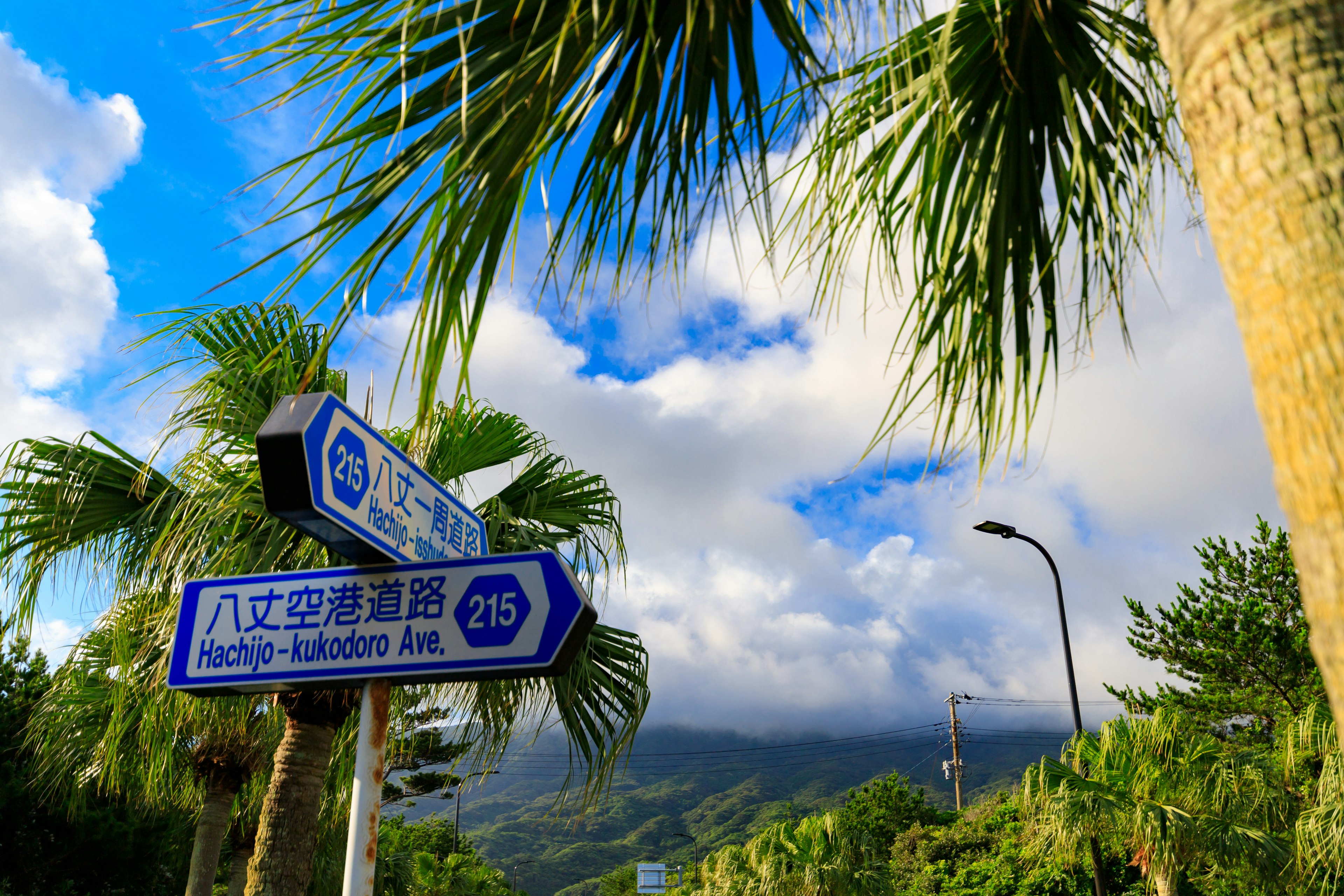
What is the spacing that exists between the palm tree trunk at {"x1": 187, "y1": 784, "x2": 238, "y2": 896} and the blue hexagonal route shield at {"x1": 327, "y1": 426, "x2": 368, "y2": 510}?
9934 mm

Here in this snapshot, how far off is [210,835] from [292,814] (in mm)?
6436

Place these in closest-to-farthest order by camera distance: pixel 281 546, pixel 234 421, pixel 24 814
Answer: pixel 281 546 < pixel 234 421 < pixel 24 814

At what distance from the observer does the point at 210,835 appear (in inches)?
403

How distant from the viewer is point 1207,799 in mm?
10375

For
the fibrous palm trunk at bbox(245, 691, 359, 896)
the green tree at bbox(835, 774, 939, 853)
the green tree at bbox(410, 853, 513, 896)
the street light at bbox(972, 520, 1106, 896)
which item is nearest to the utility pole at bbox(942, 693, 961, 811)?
the green tree at bbox(835, 774, 939, 853)

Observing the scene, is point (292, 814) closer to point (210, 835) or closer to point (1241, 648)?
point (210, 835)

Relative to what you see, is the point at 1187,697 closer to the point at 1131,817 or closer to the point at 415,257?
the point at 1131,817

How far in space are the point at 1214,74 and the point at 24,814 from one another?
54.5ft

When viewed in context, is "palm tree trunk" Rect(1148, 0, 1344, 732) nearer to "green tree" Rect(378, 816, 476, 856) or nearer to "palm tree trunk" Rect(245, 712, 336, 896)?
"palm tree trunk" Rect(245, 712, 336, 896)

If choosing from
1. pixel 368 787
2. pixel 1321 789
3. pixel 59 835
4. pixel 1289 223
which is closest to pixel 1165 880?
pixel 1321 789

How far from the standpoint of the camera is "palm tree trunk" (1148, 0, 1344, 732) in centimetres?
98

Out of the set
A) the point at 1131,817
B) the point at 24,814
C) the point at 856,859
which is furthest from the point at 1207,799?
the point at 24,814

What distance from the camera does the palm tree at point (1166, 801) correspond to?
1018 centimetres

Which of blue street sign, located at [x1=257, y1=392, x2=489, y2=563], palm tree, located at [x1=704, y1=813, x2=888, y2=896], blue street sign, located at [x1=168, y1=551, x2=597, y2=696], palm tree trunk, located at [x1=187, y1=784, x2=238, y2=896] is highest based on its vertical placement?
blue street sign, located at [x1=257, y1=392, x2=489, y2=563]
